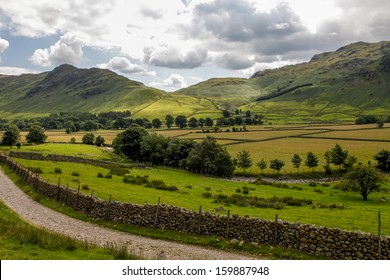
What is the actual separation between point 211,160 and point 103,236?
63323mm

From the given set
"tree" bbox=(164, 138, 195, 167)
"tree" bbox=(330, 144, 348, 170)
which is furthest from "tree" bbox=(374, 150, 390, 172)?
"tree" bbox=(164, 138, 195, 167)

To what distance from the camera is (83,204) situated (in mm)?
34188

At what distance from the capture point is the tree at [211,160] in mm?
87500

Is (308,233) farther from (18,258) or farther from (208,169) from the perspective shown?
(208,169)

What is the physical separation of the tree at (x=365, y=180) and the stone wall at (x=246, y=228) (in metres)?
37.0

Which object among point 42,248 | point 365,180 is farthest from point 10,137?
point 42,248

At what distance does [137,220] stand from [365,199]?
41.6 meters

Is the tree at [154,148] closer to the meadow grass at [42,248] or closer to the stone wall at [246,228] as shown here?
the stone wall at [246,228]

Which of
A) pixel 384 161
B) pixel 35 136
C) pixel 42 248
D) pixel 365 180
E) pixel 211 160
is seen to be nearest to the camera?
pixel 42 248

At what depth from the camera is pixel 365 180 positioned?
180 feet

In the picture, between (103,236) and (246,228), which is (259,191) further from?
(103,236)

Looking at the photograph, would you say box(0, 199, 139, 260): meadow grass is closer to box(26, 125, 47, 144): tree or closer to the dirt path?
the dirt path

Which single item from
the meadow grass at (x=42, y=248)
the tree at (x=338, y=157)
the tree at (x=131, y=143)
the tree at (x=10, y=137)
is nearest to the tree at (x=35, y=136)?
the tree at (x=10, y=137)
